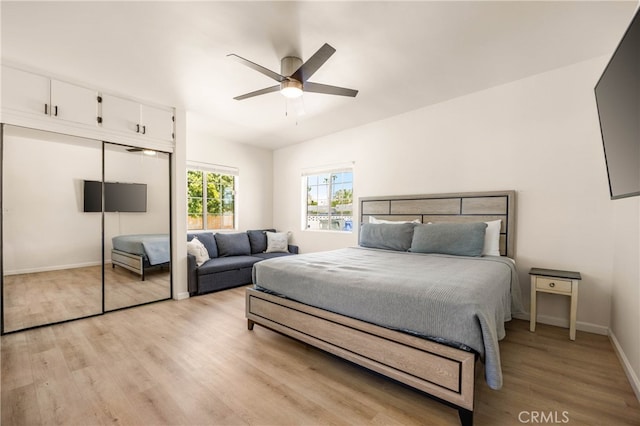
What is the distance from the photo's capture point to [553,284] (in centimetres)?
264

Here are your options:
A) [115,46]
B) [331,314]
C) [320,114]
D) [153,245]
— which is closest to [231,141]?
[320,114]

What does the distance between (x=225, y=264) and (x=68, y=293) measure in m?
1.78

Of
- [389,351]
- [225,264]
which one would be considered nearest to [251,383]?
[389,351]

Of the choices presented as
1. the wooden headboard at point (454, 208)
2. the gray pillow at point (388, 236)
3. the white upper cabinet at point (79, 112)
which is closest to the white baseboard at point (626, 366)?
the wooden headboard at point (454, 208)

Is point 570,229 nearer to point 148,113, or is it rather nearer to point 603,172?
point 603,172

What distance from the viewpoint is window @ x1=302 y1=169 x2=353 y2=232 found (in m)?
4.88

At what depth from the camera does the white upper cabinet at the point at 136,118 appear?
3.28m

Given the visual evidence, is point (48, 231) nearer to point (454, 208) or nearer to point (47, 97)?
point (47, 97)

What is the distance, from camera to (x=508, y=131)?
3.18 metres

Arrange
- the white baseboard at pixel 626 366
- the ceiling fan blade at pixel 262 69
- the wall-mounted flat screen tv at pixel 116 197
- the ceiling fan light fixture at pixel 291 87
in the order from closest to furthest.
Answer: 1. the white baseboard at pixel 626 366
2. the ceiling fan blade at pixel 262 69
3. the ceiling fan light fixture at pixel 291 87
4. the wall-mounted flat screen tv at pixel 116 197

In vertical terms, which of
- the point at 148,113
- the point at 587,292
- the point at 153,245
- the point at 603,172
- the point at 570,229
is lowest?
the point at 587,292

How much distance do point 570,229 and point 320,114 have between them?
3.27 meters

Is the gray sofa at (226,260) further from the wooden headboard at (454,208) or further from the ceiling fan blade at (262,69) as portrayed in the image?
the ceiling fan blade at (262,69)

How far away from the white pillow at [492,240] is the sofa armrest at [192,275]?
373 centimetres
